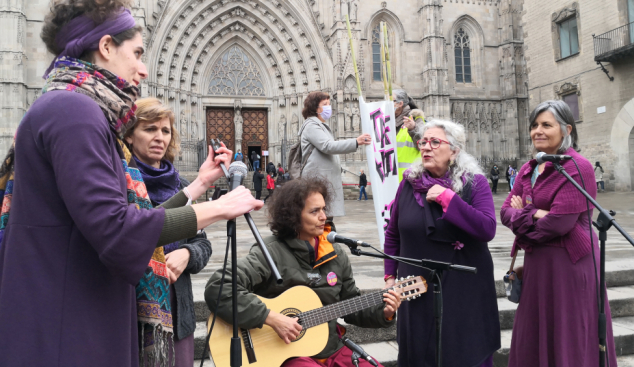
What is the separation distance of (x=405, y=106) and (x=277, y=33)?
1906 centimetres

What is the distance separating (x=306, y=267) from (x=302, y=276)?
64 millimetres

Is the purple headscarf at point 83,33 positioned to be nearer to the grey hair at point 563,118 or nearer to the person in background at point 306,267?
the person in background at point 306,267

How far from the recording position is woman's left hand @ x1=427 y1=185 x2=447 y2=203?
7.95 feet

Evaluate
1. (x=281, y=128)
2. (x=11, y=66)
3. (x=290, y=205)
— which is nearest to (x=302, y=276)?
(x=290, y=205)

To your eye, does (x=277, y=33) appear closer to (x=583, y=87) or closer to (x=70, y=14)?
(x=583, y=87)

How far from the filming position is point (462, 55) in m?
25.4

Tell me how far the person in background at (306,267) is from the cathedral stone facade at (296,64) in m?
17.6

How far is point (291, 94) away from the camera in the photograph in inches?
882

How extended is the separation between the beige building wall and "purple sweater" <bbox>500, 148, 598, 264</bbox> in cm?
1696

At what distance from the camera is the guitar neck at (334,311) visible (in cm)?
242

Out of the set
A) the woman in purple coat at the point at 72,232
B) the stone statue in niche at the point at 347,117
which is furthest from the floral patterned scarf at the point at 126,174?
the stone statue in niche at the point at 347,117

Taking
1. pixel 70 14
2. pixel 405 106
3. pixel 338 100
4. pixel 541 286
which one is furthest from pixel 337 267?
pixel 338 100

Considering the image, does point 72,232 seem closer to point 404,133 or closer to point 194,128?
point 404,133

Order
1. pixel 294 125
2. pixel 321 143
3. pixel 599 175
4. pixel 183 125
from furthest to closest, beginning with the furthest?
pixel 294 125 < pixel 183 125 < pixel 599 175 < pixel 321 143
